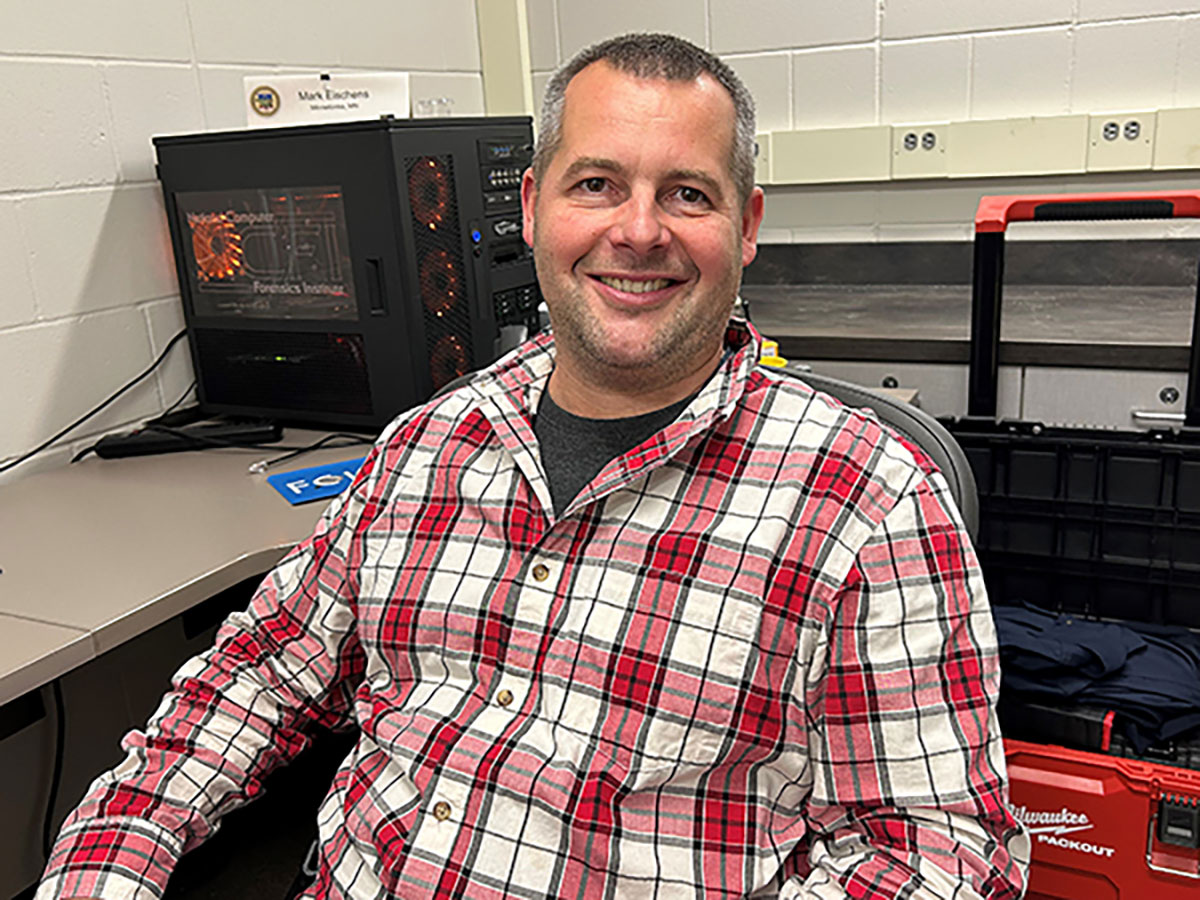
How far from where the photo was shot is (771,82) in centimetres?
290

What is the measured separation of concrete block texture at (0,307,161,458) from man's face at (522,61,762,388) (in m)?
1.18

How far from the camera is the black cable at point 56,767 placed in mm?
1647

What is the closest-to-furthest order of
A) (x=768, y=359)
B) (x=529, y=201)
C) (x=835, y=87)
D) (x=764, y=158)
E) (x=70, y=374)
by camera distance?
(x=529, y=201) < (x=768, y=359) < (x=70, y=374) < (x=835, y=87) < (x=764, y=158)

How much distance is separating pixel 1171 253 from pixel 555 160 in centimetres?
211

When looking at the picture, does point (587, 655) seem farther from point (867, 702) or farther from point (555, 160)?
point (555, 160)

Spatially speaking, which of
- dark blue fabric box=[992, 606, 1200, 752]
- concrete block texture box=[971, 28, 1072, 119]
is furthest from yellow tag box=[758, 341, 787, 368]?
concrete block texture box=[971, 28, 1072, 119]

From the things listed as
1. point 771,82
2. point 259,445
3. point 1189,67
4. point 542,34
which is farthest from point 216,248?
point 1189,67

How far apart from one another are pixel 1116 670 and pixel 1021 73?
1.75 meters

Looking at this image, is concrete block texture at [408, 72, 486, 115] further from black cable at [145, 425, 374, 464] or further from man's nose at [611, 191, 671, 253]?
man's nose at [611, 191, 671, 253]

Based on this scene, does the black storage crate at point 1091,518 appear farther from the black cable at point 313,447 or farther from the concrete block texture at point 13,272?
the concrete block texture at point 13,272

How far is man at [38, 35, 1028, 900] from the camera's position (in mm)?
909

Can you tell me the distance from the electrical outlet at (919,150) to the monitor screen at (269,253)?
1.61 m

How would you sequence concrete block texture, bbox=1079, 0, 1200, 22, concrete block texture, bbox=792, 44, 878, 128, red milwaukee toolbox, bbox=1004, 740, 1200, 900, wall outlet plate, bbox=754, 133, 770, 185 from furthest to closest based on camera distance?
1. wall outlet plate, bbox=754, 133, 770, 185
2. concrete block texture, bbox=792, 44, 878, 128
3. concrete block texture, bbox=1079, 0, 1200, 22
4. red milwaukee toolbox, bbox=1004, 740, 1200, 900

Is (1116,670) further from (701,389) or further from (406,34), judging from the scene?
(406,34)
